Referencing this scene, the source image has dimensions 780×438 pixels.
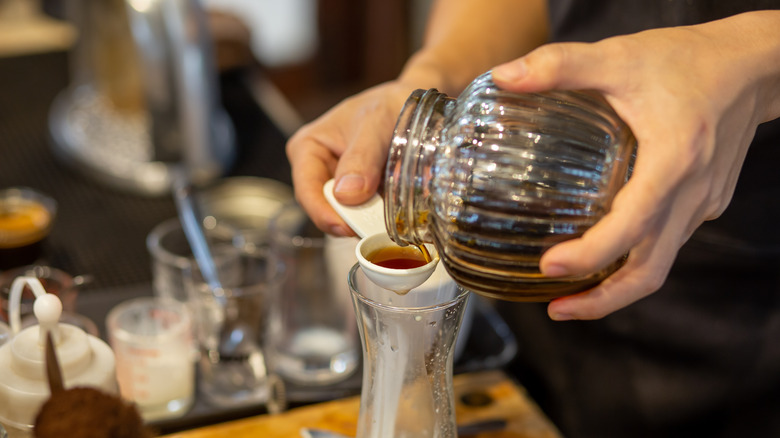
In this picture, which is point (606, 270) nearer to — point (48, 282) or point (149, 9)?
point (48, 282)

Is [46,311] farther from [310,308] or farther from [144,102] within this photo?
[144,102]

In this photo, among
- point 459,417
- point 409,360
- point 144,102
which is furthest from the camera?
point 144,102

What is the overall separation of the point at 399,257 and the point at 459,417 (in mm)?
277

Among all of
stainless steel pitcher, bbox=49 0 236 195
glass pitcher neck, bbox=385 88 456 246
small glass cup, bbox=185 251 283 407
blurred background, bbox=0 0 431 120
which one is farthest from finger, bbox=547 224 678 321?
blurred background, bbox=0 0 431 120

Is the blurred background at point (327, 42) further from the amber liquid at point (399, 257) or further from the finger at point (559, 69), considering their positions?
the finger at point (559, 69)

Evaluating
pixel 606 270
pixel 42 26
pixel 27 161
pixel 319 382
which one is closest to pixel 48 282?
pixel 319 382

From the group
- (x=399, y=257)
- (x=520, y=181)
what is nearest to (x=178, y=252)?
(x=399, y=257)

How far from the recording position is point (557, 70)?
482 millimetres

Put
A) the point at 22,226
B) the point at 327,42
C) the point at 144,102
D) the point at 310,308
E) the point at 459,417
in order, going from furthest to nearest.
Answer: the point at 327,42 → the point at 144,102 → the point at 22,226 → the point at 310,308 → the point at 459,417

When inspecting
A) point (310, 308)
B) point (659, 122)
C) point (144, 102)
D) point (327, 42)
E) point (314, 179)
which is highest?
point (659, 122)

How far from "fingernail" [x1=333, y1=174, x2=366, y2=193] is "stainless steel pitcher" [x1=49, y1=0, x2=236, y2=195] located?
2.11 ft

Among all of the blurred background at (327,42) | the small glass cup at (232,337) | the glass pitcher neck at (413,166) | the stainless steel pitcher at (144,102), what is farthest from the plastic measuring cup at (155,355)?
the blurred background at (327,42)

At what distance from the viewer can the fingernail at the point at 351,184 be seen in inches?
25.2

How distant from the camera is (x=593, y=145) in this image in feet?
1.68
